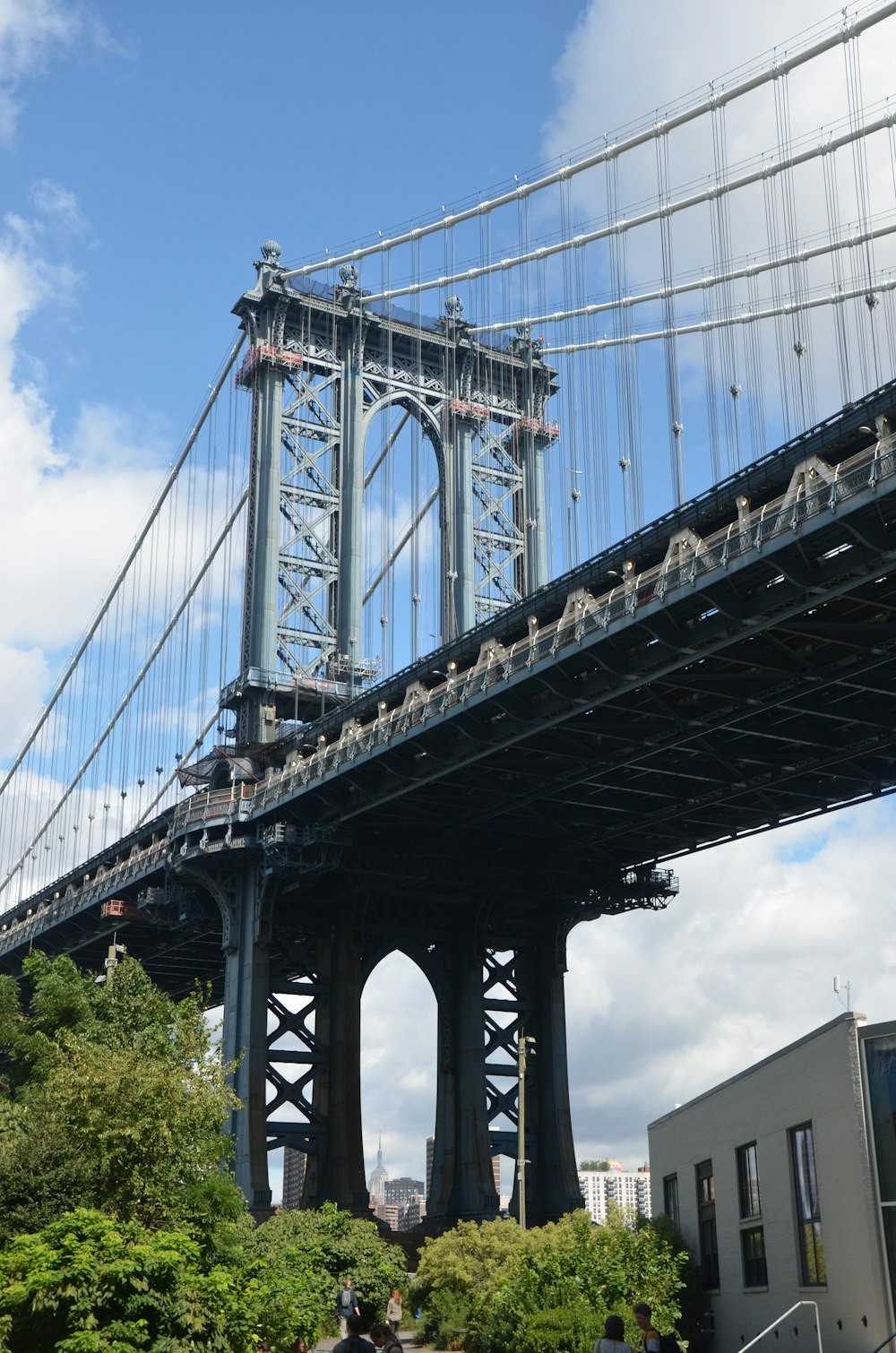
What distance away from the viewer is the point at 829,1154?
88.8 feet

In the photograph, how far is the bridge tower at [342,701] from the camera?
6588 cm

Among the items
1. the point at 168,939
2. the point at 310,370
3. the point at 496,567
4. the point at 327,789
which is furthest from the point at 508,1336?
the point at 168,939

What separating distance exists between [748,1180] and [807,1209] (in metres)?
4.18

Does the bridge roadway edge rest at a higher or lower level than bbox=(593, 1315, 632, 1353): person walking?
higher

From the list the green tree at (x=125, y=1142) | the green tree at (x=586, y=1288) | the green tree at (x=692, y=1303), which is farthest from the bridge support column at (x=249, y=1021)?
the green tree at (x=692, y=1303)

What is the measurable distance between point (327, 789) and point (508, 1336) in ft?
88.4

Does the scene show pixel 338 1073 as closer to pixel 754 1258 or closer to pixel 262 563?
pixel 262 563

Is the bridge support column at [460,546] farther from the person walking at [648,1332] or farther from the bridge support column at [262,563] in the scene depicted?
the person walking at [648,1332]

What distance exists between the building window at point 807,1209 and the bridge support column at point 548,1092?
39222mm

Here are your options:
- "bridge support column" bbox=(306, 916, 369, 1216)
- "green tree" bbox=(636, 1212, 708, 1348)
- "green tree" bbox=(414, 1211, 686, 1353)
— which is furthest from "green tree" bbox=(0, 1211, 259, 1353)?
"bridge support column" bbox=(306, 916, 369, 1216)

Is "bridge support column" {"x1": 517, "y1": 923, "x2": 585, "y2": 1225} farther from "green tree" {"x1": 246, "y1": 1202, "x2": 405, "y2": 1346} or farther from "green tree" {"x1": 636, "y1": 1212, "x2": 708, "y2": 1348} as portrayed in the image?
"green tree" {"x1": 636, "y1": 1212, "x2": 708, "y2": 1348}

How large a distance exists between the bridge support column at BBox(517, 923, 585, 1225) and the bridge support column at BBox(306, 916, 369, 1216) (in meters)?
7.86

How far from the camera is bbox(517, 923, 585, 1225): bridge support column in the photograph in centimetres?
6769

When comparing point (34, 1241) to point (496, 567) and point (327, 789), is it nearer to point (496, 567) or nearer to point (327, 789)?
point (327, 789)
